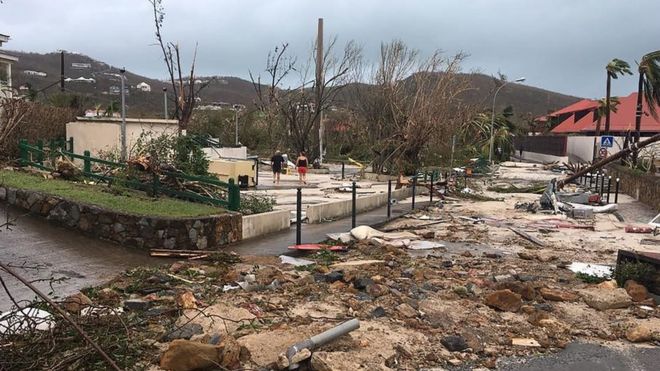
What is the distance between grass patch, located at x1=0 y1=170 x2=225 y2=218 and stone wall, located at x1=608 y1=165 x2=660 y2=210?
1712 cm

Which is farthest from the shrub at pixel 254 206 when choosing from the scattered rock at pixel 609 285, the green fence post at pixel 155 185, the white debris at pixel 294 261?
the scattered rock at pixel 609 285

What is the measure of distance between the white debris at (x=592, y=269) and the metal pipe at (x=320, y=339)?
5053 millimetres

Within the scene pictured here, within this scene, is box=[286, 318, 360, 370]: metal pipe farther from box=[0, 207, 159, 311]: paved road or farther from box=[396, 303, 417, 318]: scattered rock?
box=[0, 207, 159, 311]: paved road

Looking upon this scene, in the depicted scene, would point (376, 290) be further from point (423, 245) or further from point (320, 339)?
point (423, 245)

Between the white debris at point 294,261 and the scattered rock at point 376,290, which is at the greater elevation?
the scattered rock at point 376,290

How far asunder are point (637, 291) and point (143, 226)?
714 centimetres

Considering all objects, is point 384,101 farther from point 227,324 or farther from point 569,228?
point 227,324

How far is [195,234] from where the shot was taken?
942 cm

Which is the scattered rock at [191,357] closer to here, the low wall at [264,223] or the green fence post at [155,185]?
the low wall at [264,223]

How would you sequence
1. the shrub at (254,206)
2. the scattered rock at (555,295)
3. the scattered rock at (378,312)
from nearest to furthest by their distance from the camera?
1. the scattered rock at (378,312)
2. the scattered rock at (555,295)
3. the shrub at (254,206)

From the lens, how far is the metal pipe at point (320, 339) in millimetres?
4715

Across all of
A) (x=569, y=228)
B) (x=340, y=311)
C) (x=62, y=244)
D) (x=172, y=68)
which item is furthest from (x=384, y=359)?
(x=172, y=68)

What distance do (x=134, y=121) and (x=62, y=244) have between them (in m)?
9.43

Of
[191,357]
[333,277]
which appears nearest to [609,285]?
[333,277]
